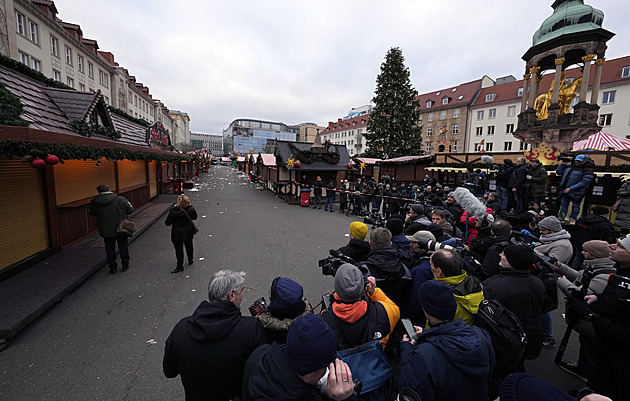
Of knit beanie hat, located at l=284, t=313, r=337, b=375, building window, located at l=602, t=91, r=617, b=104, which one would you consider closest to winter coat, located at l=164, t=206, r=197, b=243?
knit beanie hat, located at l=284, t=313, r=337, b=375

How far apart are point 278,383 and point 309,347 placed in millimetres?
287

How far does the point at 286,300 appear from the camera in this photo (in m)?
2.26

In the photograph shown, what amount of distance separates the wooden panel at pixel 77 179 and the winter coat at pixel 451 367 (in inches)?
372

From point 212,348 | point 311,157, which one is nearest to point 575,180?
point 212,348

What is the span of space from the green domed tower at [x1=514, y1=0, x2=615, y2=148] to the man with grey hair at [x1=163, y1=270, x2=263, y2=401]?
17.5 metres

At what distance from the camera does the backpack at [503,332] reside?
7.13 feet

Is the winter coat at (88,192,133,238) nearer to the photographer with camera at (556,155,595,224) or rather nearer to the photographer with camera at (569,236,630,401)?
the photographer with camera at (569,236,630,401)

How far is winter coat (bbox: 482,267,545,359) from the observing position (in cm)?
262

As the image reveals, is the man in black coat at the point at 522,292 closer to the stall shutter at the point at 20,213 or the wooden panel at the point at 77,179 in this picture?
the stall shutter at the point at 20,213

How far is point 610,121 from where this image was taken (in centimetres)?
3050

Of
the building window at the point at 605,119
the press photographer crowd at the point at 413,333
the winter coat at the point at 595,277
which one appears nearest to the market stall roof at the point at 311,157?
the press photographer crowd at the point at 413,333

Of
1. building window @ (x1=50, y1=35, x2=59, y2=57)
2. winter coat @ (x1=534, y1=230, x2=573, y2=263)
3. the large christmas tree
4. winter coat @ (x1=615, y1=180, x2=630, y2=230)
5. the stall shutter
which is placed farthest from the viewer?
the large christmas tree

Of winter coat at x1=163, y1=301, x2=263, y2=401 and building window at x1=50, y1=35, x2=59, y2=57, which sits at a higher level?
building window at x1=50, y1=35, x2=59, y2=57

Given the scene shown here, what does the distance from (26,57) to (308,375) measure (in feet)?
119
